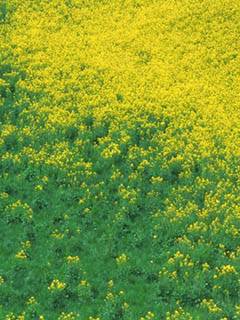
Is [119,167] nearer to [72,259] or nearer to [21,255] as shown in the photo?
[72,259]

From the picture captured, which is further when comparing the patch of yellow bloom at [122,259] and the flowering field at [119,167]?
the patch of yellow bloom at [122,259]

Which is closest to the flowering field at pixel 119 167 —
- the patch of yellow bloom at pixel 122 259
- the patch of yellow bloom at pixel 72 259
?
the patch of yellow bloom at pixel 72 259

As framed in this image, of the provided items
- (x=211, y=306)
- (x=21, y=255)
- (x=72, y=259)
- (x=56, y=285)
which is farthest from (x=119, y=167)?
(x=211, y=306)

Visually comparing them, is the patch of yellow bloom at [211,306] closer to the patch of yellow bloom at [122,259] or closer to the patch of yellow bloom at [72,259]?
the patch of yellow bloom at [122,259]

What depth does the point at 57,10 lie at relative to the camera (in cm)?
2383

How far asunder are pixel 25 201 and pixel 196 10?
39.0 feet

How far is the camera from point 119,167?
56.2 ft

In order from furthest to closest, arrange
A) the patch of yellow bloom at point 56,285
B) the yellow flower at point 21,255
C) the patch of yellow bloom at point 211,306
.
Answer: the yellow flower at point 21,255
the patch of yellow bloom at point 56,285
the patch of yellow bloom at point 211,306

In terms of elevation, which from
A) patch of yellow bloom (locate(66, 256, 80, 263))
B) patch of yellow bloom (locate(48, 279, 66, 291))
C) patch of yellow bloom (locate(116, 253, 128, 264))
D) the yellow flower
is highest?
the yellow flower

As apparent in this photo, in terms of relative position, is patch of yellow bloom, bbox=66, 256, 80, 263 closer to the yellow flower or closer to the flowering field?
the flowering field

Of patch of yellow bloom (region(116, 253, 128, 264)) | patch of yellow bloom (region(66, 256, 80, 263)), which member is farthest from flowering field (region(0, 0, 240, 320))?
patch of yellow bloom (region(116, 253, 128, 264))

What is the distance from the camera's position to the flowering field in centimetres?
1421

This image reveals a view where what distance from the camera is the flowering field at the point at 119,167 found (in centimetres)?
1421

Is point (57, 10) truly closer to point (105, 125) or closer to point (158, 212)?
point (105, 125)
